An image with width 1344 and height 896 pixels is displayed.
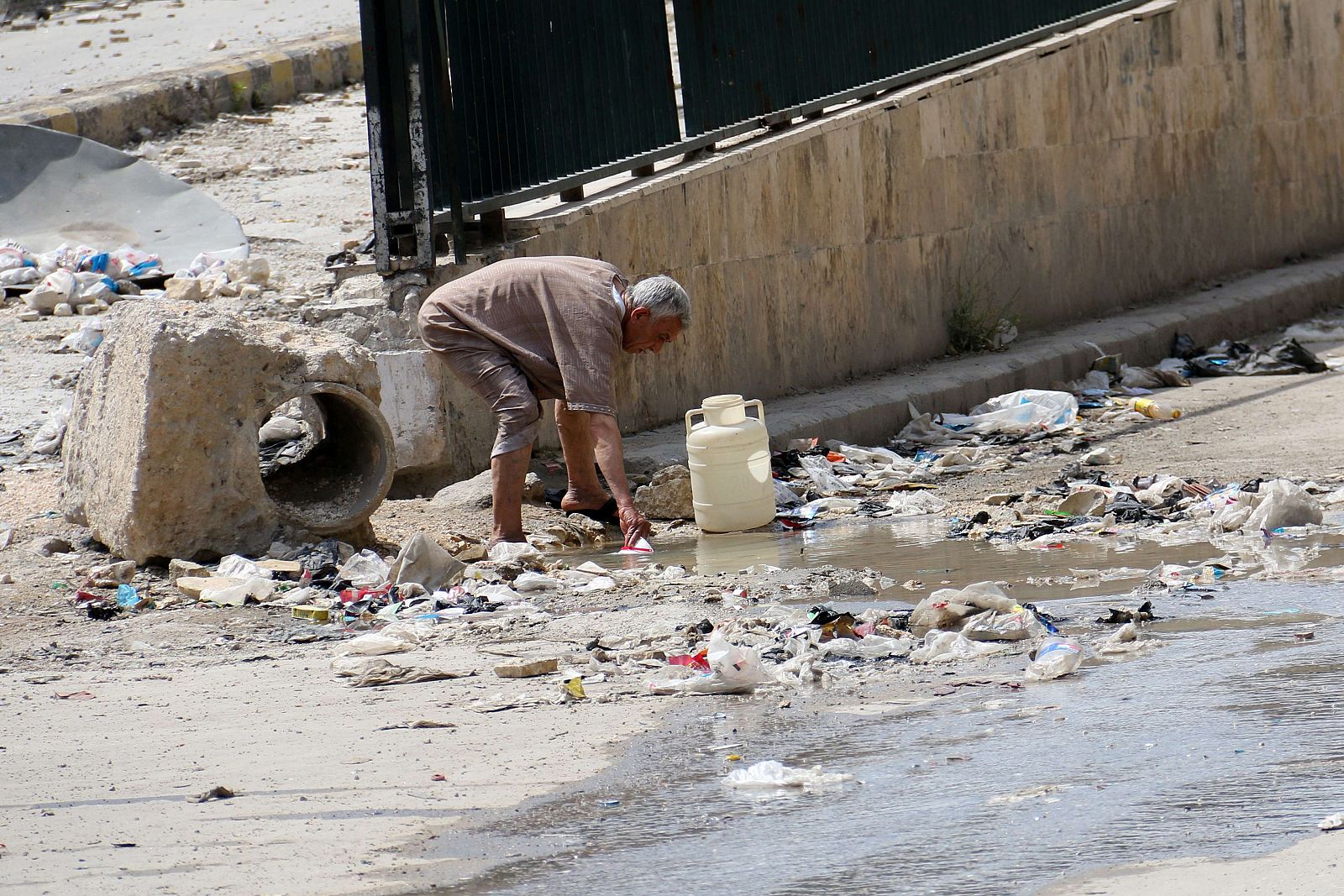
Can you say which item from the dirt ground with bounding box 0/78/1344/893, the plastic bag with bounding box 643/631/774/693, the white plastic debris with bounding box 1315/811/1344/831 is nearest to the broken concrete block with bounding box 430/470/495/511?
the dirt ground with bounding box 0/78/1344/893

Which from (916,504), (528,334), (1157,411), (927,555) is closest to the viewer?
(927,555)

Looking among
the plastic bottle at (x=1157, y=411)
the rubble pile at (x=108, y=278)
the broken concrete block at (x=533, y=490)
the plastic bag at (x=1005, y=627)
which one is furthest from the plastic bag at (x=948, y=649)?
the rubble pile at (x=108, y=278)

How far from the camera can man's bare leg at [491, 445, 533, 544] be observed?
6.22 metres

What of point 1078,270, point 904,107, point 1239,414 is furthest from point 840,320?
point 1078,270

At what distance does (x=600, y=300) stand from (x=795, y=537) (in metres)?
1.26

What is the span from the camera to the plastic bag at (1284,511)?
18.5 feet

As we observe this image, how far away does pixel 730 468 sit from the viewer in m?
6.65

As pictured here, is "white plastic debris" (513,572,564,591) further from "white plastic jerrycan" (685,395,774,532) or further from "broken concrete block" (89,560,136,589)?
"broken concrete block" (89,560,136,589)

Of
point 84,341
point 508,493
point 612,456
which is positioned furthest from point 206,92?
Result: point 612,456

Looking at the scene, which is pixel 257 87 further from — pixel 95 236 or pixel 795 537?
pixel 795 537

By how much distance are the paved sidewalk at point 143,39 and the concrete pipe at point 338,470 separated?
820 cm

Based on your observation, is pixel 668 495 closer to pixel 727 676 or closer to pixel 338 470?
pixel 338 470

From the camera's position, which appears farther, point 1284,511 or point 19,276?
point 19,276

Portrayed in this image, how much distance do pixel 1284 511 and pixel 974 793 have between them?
3.01 meters
